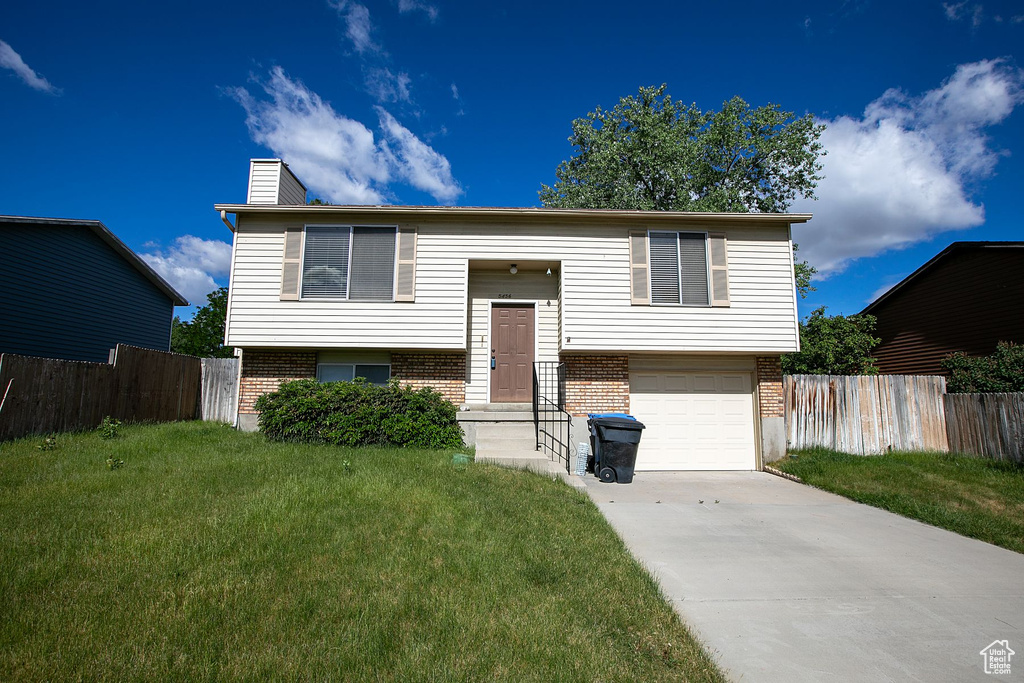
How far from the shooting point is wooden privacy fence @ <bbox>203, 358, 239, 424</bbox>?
12852 mm

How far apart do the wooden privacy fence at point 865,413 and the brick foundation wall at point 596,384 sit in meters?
3.51

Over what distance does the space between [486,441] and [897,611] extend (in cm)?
617

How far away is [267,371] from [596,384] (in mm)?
6788

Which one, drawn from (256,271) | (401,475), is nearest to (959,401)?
(401,475)

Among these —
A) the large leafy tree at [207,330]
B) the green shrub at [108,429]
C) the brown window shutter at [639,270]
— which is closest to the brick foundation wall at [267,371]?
the green shrub at [108,429]

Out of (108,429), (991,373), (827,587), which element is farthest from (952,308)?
(108,429)

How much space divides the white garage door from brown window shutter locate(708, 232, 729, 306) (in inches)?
65.6

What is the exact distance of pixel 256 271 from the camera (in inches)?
401

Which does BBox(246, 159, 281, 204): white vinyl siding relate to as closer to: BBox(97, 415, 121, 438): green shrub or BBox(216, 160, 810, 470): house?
BBox(216, 160, 810, 470): house

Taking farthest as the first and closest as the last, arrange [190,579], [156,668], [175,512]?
1. [175,512]
2. [190,579]
3. [156,668]

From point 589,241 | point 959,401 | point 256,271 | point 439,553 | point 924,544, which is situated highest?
point 589,241

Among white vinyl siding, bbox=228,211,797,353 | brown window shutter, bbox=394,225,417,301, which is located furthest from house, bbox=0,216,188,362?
brown window shutter, bbox=394,225,417,301

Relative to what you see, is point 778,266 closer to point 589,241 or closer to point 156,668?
point 589,241

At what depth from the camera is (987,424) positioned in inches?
372
